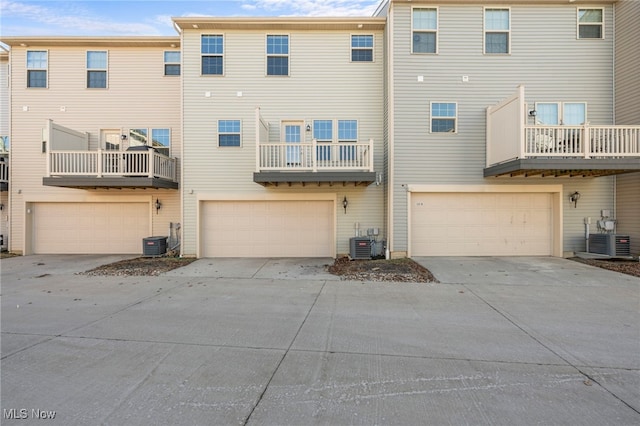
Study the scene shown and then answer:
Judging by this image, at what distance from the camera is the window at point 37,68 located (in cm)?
1073

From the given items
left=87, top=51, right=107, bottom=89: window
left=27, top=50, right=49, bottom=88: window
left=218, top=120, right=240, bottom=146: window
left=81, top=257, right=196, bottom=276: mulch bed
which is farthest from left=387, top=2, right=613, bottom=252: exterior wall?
left=27, top=50, right=49, bottom=88: window

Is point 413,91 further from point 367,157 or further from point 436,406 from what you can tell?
point 436,406

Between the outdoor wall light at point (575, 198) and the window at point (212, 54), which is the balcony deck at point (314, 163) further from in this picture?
Result: the outdoor wall light at point (575, 198)

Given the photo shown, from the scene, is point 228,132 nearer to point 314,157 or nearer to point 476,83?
point 314,157

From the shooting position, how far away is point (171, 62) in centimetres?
1077

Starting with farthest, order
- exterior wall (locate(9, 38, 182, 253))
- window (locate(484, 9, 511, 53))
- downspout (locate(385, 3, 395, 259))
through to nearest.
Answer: exterior wall (locate(9, 38, 182, 253)), window (locate(484, 9, 511, 53)), downspout (locate(385, 3, 395, 259))

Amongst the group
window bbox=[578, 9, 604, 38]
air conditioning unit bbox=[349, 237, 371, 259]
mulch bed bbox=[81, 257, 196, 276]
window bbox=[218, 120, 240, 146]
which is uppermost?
window bbox=[578, 9, 604, 38]

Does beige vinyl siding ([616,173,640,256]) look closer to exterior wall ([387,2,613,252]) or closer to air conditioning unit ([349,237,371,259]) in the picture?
exterior wall ([387,2,613,252])

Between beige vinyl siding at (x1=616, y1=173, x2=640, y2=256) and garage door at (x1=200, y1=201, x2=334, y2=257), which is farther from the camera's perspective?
garage door at (x1=200, y1=201, x2=334, y2=257)

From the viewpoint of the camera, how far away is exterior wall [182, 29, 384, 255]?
9.94 m

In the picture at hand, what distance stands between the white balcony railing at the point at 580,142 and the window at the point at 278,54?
7654 mm

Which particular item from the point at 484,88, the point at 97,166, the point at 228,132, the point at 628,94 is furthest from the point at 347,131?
the point at 628,94

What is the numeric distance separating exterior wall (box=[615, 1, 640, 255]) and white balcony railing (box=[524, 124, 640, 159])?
4.41ft

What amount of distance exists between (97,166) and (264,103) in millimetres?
5761
